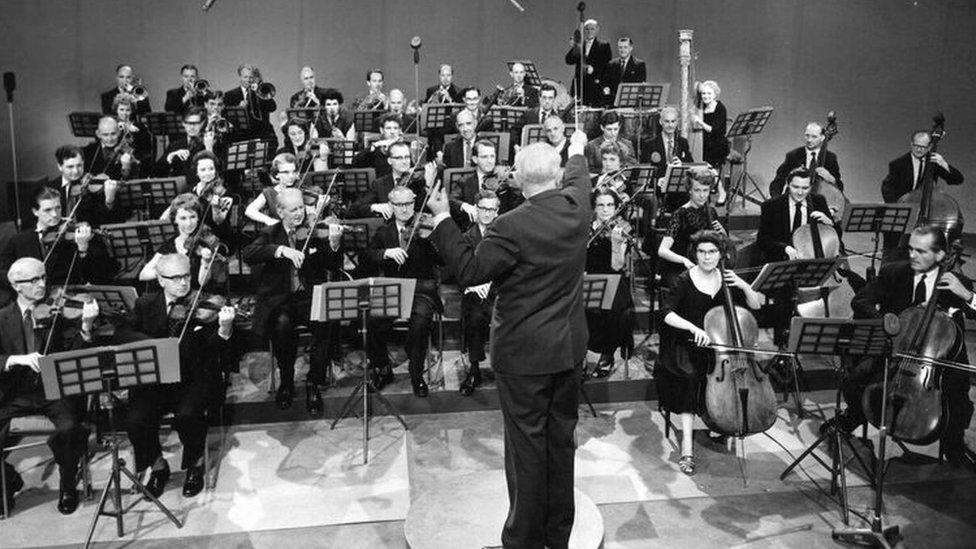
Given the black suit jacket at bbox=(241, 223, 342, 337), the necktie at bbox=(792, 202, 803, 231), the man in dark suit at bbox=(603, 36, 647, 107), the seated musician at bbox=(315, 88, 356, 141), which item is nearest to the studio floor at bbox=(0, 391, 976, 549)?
the black suit jacket at bbox=(241, 223, 342, 337)

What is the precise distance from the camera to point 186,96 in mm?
8508

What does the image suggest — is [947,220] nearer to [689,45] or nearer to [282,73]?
[689,45]

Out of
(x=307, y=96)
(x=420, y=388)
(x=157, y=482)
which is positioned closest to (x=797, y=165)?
(x=420, y=388)

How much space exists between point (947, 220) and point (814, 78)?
188 inches

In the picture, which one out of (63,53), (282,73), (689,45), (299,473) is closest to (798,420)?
(299,473)

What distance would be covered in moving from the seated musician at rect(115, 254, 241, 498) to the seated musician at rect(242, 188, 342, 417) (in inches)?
23.0

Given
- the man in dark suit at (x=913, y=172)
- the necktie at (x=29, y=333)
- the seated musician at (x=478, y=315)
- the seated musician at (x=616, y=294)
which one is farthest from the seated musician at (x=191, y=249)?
the man in dark suit at (x=913, y=172)

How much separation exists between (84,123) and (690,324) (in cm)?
567

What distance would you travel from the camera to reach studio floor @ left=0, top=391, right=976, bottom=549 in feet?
13.7

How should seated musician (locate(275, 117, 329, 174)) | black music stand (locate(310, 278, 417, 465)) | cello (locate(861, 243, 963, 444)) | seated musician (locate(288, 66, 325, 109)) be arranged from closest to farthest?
cello (locate(861, 243, 963, 444)) < black music stand (locate(310, 278, 417, 465)) < seated musician (locate(275, 117, 329, 174)) < seated musician (locate(288, 66, 325, 109))

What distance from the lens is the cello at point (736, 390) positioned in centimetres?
436

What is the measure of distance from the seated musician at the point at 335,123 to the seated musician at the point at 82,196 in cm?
222

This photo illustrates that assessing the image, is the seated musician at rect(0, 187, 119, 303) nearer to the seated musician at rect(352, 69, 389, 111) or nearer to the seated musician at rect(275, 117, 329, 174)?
the seated musician at rect(275, 117, 329, 174)

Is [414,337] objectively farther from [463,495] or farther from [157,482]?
[157,482]
